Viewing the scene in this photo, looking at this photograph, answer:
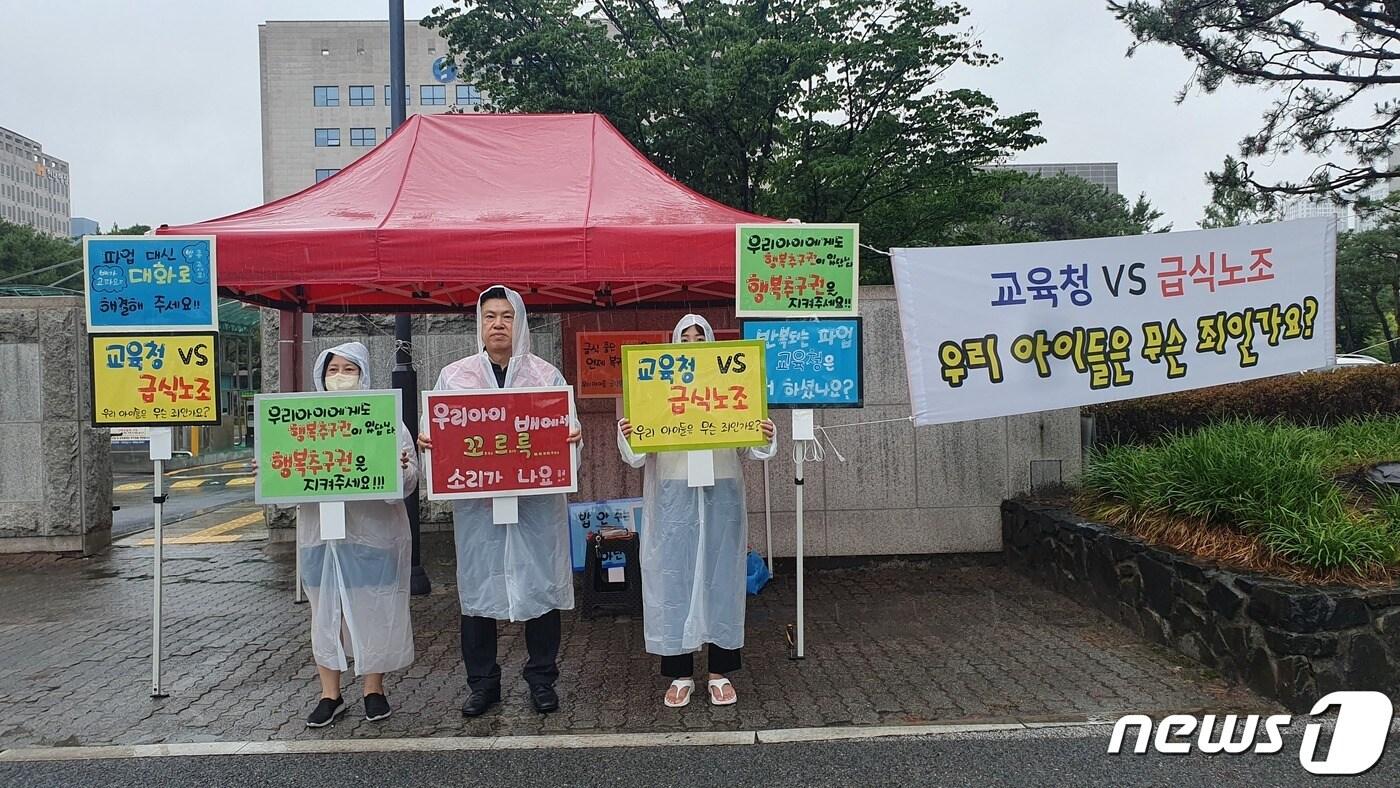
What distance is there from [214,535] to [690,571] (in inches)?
280

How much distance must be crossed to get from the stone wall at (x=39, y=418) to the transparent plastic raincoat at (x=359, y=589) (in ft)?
16.8

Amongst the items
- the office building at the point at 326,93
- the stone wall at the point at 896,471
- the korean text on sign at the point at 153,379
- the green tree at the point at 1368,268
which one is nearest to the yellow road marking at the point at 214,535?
the stone wall at the point at 896,471

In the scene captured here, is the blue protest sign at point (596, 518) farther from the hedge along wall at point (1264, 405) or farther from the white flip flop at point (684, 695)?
the hedge along wall at point (1264, 405)

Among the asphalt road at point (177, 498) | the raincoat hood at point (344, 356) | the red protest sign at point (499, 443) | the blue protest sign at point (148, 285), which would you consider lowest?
the asphalt road at point (177, 498)

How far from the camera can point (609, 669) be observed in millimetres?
4918

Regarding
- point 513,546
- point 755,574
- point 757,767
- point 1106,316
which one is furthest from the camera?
point 755,574

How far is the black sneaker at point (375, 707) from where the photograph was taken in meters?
4.22

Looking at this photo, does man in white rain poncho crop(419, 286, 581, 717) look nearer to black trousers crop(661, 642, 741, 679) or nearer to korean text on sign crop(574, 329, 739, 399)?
black trousers crop(661, 642, 741, 679)

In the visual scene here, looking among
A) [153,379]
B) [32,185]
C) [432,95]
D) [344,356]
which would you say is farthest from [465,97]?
[32,185]

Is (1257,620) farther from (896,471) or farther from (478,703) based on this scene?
(478,703)

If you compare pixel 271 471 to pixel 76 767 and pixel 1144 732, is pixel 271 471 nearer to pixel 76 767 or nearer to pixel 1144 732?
pixel 76 767

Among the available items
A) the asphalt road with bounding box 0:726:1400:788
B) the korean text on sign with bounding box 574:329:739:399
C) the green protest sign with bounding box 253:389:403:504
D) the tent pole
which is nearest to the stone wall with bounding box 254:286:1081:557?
the korean text on sign with bounding box 574:329:739:399

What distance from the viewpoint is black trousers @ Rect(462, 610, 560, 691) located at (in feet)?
14.1

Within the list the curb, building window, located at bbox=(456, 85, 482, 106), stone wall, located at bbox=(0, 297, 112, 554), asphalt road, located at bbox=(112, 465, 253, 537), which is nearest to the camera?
the curb
